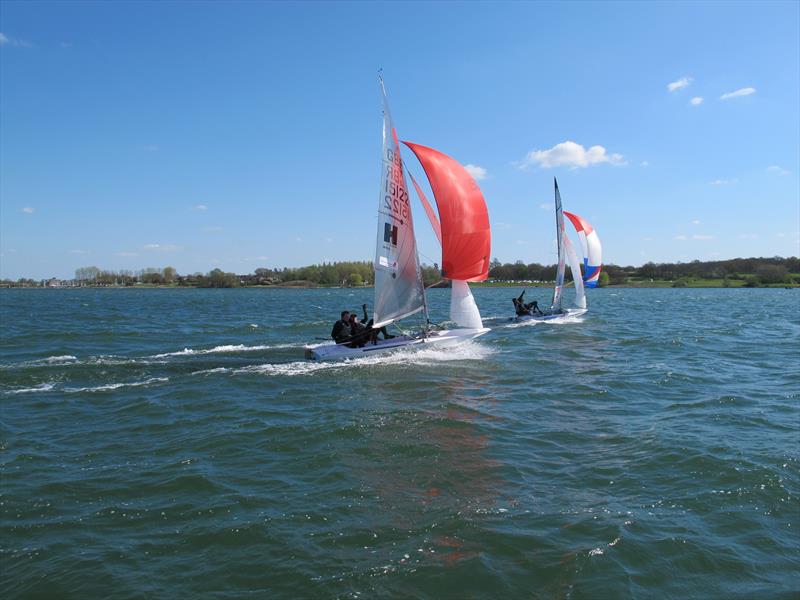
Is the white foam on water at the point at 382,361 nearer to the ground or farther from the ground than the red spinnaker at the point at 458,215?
nearer to the ground

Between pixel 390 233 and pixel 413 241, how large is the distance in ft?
3.35

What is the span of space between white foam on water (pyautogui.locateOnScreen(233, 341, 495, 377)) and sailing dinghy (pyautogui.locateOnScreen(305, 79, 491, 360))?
10.7 inches

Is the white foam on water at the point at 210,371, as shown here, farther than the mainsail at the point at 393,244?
No

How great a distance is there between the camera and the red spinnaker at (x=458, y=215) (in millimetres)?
18000

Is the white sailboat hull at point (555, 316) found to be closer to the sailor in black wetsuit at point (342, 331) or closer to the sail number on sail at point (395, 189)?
the sailor in black wetsuit at point (342, 331)

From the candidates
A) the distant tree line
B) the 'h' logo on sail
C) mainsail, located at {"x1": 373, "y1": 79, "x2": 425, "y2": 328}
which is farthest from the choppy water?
the distant tree line

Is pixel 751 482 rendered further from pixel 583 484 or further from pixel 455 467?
pixel 455 467

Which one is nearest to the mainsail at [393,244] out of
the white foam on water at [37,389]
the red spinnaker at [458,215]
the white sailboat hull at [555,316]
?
the red spinnaker at [458,215]

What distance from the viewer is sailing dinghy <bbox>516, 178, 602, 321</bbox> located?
3403 cm

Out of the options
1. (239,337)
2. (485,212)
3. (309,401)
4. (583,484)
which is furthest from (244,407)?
(239,337)

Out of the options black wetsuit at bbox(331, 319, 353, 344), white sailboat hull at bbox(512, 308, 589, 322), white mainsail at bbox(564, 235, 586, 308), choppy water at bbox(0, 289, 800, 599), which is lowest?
choppy water at bbox(0, 289, 800, 599)

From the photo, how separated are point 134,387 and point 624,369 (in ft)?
48.5

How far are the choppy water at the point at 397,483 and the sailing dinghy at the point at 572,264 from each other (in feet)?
57.8

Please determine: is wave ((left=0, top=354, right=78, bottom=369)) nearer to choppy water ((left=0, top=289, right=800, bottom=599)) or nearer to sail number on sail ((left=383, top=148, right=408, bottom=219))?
choppy water ((left=0, top=289, right=800, bottom=599))
